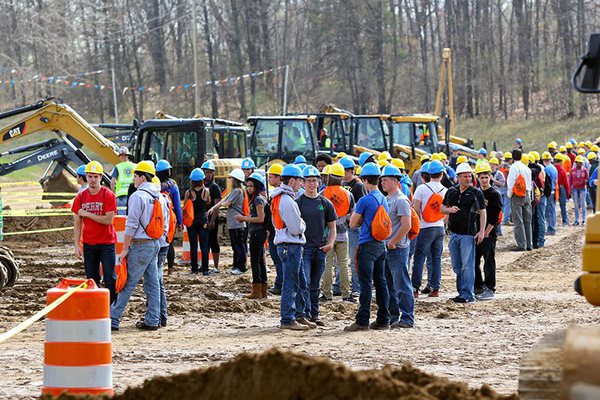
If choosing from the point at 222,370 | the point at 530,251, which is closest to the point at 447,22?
the point at 530,251

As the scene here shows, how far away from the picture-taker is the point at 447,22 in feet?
226

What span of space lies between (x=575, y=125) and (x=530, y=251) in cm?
3267

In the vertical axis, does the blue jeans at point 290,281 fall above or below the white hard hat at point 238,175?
below

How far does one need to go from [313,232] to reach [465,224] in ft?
9.19

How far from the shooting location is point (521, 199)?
79.8 feet

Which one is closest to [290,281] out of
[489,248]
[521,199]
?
[489,248]

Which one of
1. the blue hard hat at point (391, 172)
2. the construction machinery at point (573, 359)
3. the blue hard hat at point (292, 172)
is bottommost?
the construction machinery at point (573, 359)

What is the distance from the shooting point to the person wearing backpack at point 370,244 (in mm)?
13492

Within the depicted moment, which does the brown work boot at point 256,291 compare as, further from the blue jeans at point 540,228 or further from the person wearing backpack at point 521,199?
the blue jeans at point 540,228

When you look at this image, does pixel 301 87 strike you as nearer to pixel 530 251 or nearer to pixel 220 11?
pixel 220 11

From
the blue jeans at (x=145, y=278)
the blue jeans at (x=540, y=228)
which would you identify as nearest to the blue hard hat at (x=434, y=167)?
the blue jeans at (x=145, y=278)

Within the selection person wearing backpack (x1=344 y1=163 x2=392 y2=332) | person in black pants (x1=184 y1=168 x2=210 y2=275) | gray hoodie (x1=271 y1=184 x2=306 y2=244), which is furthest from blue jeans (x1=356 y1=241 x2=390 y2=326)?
person in black pants (x1=184 y1=168 x2=210 y2=275)

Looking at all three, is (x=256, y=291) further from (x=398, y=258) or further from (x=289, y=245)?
(x=398, y=258)

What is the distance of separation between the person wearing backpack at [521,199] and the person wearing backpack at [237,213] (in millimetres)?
6636
